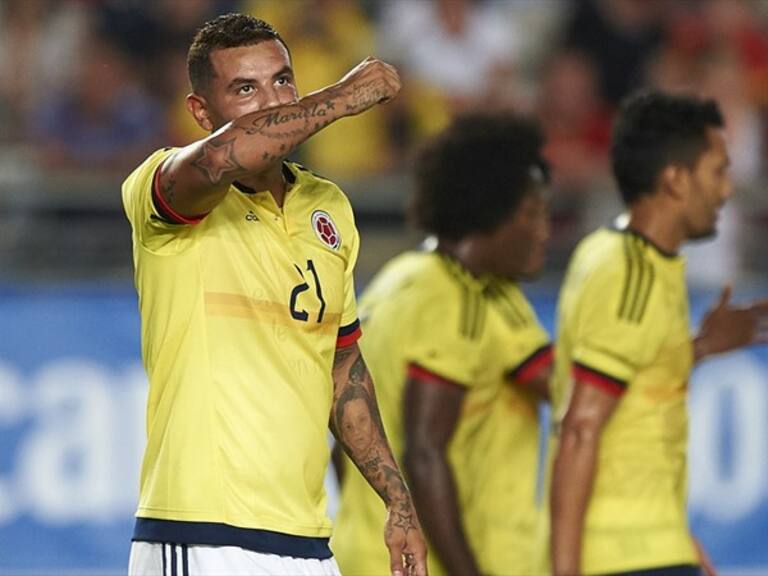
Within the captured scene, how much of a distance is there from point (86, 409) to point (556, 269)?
2650mm

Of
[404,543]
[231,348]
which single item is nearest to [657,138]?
[404,543]

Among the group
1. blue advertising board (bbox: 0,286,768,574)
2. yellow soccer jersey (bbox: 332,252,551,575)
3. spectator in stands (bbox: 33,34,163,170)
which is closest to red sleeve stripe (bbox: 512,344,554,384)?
yellow soccer jersey (bbox: 332,252,551,575)

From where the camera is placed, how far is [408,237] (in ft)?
32.2

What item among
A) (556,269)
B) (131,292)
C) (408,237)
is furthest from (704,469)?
(131,292)

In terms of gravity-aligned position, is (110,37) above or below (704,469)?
above

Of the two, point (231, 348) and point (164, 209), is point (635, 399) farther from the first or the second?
point (164, 209)

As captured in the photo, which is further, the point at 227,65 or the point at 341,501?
the point at 341,501

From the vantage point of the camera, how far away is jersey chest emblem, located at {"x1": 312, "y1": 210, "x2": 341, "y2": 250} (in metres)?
4.34

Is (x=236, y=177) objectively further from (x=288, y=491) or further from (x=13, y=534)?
(x=13, y=534)

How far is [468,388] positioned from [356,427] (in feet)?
5.07

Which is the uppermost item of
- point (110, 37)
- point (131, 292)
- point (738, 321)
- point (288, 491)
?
point (110, 37)

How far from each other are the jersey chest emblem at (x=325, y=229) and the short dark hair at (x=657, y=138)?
1.80 m

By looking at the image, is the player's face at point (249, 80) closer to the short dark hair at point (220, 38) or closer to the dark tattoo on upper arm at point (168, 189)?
→ the short dark hair at point (220, 38)

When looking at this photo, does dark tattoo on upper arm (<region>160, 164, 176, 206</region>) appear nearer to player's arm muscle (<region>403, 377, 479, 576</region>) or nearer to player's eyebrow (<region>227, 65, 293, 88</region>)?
player's eyebrow (<region>227, 65, 293, 88</region>)
